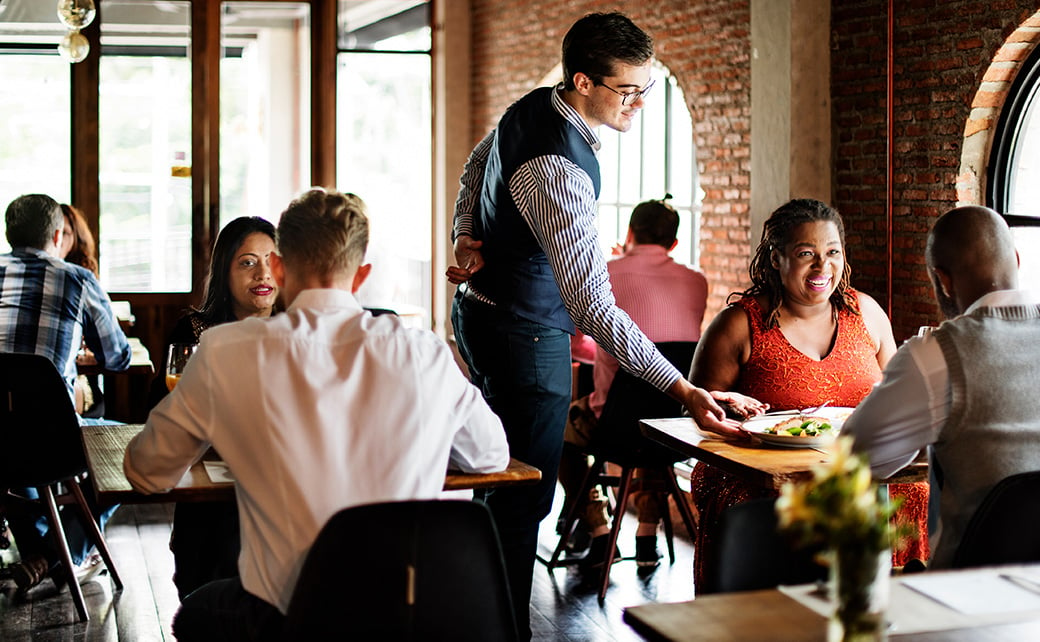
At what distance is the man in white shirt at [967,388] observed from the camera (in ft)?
7.72

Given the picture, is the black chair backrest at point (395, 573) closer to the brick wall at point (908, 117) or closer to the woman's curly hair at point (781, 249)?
the woman's curly hair at point (781, 249)

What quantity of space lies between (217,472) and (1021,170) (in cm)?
379

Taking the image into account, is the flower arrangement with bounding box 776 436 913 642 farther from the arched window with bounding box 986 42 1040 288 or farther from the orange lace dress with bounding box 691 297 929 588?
the arched window with bounding box 986 42 1040 288

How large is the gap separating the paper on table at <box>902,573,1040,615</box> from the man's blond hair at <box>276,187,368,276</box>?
1153 mm

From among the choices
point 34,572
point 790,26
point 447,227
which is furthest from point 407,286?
point 34,572

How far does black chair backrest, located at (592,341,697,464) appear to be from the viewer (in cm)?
463

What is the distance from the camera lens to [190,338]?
12.5ft

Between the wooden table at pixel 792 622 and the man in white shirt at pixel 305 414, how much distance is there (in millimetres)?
573

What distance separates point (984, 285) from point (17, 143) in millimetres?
8033

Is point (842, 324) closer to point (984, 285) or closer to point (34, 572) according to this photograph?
point (984, 285)

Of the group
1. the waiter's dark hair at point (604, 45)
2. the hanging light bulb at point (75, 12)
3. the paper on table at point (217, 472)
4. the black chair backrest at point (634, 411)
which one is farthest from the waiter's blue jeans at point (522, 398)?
the hanging light bulb at point (75, 12)

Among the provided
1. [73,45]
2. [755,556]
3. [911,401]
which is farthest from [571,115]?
[73,45]

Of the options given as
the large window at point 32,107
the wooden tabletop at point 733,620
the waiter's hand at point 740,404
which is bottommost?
the wooden tabletop at point 733,620

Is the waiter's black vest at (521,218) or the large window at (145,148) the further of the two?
the large window at (145,148)
